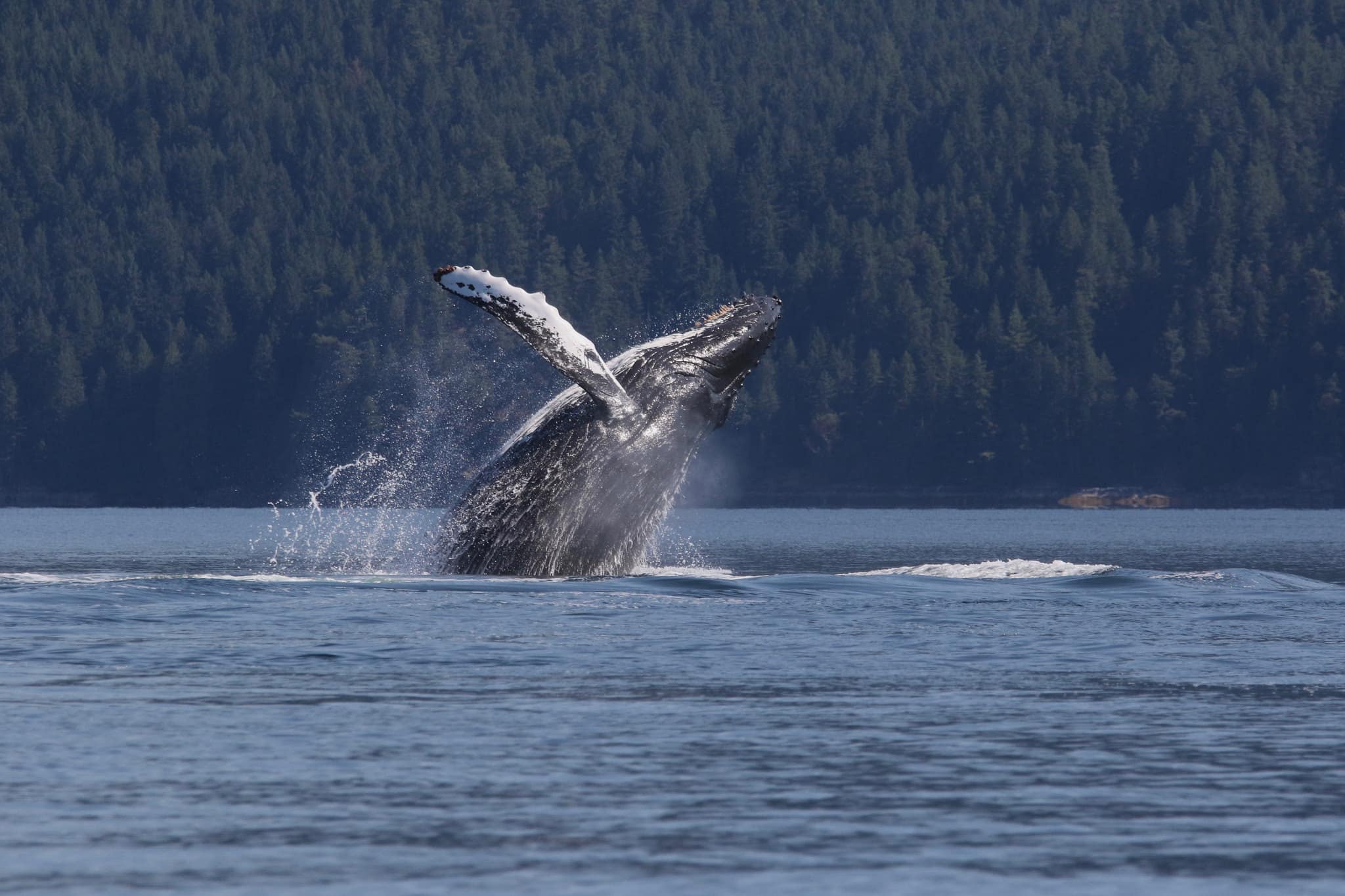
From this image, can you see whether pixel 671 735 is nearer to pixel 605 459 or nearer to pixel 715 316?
pixel 605 459

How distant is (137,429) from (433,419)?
3819 cm

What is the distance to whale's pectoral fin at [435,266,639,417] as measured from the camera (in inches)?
823

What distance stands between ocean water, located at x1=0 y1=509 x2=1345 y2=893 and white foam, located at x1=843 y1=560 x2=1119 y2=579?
1.80 feet

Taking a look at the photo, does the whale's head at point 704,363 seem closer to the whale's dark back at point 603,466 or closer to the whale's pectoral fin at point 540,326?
the whale's dark back at point 603,466

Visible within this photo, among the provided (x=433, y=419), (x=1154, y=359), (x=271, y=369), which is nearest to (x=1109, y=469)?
(x=1154, y=359)

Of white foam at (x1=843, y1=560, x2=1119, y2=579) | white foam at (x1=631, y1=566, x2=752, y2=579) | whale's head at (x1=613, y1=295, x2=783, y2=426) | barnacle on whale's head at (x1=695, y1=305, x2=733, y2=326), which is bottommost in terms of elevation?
white foam at (x1=631, y1=566, x2=752, y2=579)

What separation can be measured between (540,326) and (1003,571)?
9.94 metres

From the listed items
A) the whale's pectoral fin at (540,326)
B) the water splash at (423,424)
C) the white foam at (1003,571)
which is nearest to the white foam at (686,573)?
the white foam at (1003,571)

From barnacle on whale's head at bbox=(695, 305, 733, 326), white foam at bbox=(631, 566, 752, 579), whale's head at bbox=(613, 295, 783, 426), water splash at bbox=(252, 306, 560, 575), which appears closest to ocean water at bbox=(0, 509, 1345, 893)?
white foam at bbox=(631, 566, 752, 579)

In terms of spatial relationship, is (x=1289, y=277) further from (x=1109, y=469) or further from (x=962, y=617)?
(x=962, y=617)

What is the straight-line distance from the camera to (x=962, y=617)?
23016 millimetres

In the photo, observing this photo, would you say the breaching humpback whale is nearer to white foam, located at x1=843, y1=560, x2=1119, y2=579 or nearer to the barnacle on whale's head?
the barnacle on whale's head

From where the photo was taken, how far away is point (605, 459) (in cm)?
2345

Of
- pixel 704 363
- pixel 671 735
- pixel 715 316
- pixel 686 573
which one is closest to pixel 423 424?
pixel 686 573
